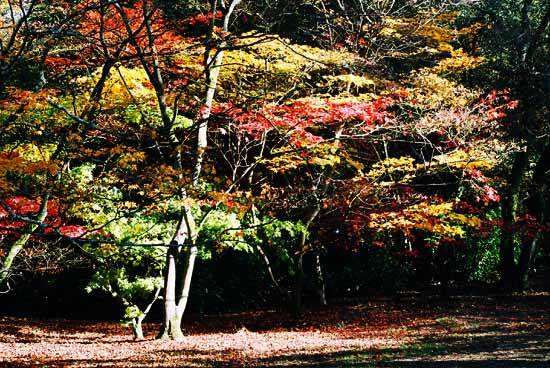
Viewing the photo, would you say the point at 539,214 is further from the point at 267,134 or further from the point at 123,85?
the point at 123,85

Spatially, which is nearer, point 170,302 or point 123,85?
point 123,85

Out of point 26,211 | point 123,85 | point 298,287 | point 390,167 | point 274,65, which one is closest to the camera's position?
point 26,211

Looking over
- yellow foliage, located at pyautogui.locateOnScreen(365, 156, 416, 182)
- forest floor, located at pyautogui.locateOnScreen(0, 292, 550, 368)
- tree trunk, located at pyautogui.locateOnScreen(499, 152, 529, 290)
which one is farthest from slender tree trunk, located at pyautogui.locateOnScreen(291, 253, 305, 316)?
tree trunk, located at pyautogui.locateOnScreen(499, 152, 529, 290)

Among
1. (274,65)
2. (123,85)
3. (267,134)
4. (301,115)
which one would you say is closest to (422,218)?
(301,115)

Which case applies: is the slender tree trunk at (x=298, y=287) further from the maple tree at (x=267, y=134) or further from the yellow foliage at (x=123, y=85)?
the yellow foliage at (x=123, y=85)

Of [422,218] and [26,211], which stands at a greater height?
[26,211]

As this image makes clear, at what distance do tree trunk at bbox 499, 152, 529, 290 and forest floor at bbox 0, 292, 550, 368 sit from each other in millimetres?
799

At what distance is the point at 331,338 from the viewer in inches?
414

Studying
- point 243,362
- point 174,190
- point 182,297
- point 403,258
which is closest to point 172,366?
point 243,362

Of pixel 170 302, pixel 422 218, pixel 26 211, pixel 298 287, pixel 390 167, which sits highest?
pixel 390 167

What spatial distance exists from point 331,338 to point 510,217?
5874mm

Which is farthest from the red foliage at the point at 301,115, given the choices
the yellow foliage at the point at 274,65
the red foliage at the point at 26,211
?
the red foliage at the point at 26,211

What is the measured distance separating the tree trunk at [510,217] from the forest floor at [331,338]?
2.62 feet

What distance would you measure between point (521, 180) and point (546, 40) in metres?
3.32
